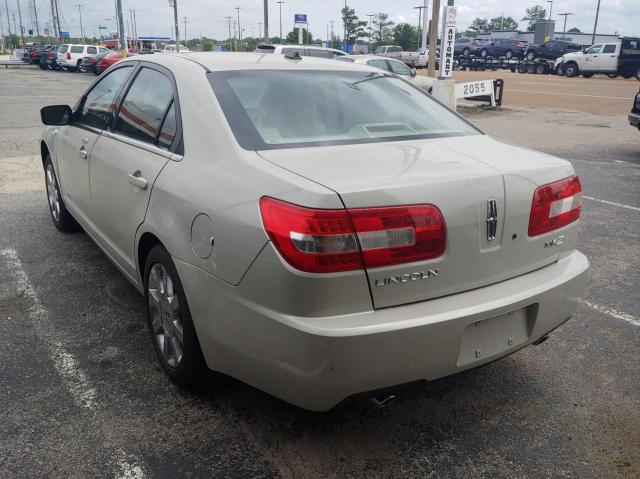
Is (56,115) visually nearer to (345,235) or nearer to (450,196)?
(345,235)

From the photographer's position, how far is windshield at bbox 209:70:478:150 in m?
2.75

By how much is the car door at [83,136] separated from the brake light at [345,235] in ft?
7.15

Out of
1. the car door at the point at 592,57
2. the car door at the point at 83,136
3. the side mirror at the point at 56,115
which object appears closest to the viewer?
the car door at the point at 83,136

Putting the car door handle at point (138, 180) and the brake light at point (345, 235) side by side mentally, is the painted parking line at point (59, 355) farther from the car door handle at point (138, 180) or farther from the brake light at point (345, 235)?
the brake light at point (345, 235)

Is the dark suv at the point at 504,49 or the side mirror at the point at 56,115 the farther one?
the dark suv at the point at 504,49

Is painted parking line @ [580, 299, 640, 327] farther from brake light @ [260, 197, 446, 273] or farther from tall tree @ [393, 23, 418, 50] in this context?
tall tree @ [393, 23, 418, 50]

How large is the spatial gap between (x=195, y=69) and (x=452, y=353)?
75.2 inches

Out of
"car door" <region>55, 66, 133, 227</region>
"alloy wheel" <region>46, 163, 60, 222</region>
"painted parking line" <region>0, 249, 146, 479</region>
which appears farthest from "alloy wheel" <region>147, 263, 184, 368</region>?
"alloy wheel" <region>46, 163, 60, 222</region>

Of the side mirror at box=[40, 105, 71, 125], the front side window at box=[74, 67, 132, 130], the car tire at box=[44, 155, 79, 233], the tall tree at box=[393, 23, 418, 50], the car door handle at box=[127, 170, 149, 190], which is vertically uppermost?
the tall tree at box=[393, 23, 418, 50]

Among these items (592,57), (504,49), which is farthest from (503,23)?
(592,57)

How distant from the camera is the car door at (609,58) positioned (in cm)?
3359

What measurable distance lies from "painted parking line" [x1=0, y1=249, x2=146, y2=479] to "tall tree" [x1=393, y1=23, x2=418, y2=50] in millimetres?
89823

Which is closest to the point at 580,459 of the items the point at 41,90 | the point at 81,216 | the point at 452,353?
the point at 452,353

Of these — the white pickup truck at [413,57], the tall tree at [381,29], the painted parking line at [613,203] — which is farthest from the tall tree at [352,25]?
the painted parking line at [613,203]
